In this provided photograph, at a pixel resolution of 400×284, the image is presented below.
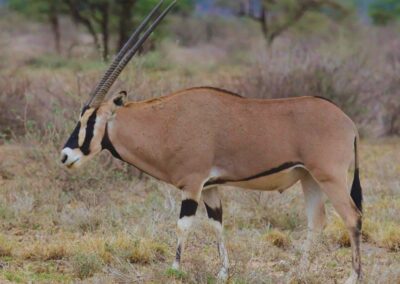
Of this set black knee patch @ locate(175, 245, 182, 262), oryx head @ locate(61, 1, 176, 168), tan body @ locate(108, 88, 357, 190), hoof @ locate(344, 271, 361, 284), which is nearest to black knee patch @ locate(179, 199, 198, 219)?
tan body @ locate(108, 88, 357, 190)

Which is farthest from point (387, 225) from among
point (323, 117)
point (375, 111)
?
point (375, 111)

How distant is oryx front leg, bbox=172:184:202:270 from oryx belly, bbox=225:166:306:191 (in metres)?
0.26

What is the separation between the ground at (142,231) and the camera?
6.07m

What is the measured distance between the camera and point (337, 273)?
6.45 meters

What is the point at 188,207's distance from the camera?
19.3 ft

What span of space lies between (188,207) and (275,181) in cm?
63

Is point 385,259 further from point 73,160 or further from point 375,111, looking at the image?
point 375,111

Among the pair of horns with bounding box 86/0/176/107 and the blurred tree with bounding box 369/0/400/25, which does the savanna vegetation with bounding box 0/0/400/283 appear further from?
the blurred tree with bounding box 369/0/400/25

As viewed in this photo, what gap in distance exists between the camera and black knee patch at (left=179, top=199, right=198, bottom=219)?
5.87m

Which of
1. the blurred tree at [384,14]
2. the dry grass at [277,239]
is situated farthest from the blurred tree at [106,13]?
the blurred tree at [384,14]

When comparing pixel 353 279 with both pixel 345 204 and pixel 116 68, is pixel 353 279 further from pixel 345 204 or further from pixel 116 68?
pixel 116 68

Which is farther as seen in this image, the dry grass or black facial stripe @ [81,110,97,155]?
the dry grass

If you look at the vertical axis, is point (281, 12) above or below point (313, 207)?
below

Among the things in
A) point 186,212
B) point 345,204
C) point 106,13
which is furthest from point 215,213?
point 106,13
